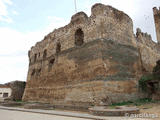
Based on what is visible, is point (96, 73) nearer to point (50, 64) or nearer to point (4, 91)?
point (50, 64)

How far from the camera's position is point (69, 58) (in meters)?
11.2

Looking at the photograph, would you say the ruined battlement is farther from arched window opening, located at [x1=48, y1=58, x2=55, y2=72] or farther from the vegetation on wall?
the vegetation on wall

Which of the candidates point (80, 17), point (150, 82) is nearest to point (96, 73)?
point (150, 82)

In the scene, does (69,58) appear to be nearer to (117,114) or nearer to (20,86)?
(117,114)

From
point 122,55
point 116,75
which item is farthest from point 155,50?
point 116,75

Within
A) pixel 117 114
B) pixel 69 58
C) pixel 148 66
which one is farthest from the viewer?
pixel 148 66

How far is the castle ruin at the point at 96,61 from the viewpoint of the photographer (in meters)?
8.70

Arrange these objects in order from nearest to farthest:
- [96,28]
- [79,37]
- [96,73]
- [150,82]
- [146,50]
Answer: [96,73], [96,28], [150,82], [79,37], [146,50]

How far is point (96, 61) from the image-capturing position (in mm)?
9016

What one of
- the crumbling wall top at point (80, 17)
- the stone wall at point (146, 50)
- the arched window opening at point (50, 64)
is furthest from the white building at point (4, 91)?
the stone wall at point (146, 50)

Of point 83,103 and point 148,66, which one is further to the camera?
point 148,66

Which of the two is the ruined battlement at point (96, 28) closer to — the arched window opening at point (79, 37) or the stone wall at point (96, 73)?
the arched window opening at point (79, 37)

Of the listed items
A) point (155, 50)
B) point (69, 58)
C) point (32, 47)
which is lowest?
point (69, 58)

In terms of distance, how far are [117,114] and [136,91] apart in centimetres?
500
